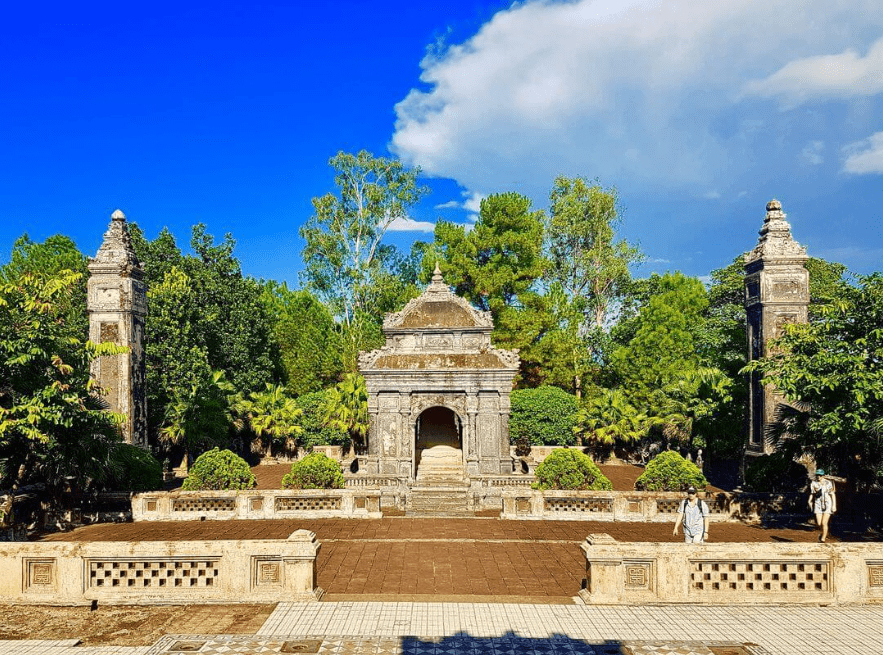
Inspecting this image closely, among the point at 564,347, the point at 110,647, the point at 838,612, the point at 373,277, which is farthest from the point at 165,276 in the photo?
the point at 838,612

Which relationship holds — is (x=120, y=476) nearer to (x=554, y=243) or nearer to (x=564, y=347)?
(x=564, y=347)

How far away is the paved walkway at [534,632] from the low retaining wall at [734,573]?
19cm

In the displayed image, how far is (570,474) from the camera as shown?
18438 millimetres

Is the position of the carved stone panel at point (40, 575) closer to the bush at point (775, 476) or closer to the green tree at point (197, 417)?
the bush at point (775, 476)

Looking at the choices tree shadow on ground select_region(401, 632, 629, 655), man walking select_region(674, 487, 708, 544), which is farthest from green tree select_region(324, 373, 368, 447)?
tree shadow on ground select_region(401, 632, 629, 655)

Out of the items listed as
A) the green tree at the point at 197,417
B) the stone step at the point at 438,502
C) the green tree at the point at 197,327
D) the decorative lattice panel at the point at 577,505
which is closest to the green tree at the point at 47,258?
the green tree at the point at 197,327

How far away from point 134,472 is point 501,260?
2818 centimetres

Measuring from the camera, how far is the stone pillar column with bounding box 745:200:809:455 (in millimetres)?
18828

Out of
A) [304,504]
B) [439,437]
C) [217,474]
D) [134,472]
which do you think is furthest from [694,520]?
[439,437]

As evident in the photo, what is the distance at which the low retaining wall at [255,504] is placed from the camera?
1722 cm

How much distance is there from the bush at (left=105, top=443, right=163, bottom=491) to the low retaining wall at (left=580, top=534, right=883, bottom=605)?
46.7 ft

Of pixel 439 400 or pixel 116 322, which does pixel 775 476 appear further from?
pixel 116 322

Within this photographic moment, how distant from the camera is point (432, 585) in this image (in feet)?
34.8

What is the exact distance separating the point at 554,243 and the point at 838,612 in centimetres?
3712
